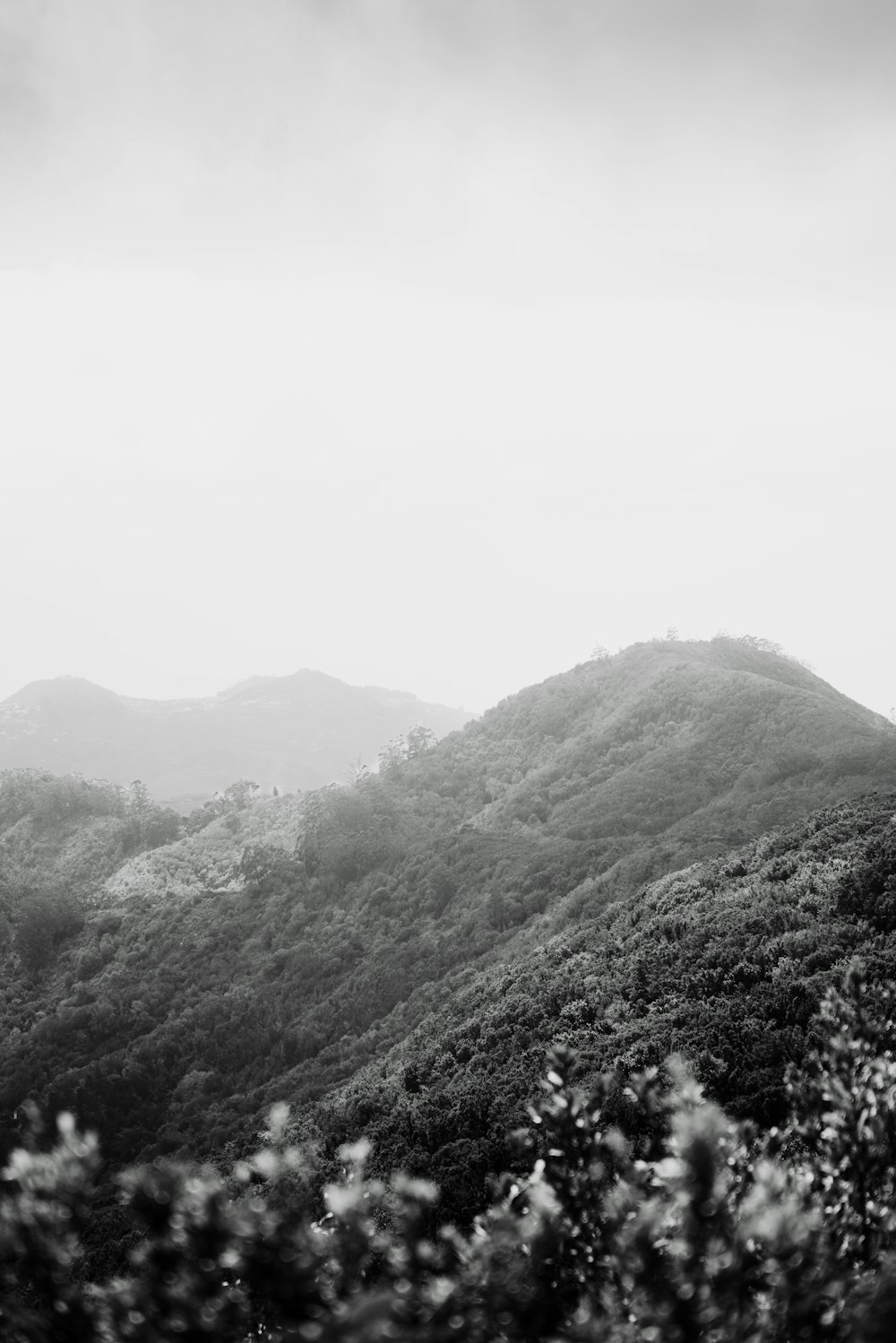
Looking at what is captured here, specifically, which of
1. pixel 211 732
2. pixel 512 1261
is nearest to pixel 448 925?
pixel 512 1261

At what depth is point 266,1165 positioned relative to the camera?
5.51 meters

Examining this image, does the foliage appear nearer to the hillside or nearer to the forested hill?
the forested hill

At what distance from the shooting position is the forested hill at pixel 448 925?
1524cm

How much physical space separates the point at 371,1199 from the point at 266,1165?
4.20 feet

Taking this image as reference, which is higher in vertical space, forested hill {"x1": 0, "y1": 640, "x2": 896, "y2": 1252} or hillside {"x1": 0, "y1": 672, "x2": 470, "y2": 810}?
hillside {"x1": 0, "y1": 672, "x2": 470, "y2": 810}

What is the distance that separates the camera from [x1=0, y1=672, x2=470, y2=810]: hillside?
115000 millimetres

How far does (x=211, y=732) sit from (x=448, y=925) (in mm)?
117525

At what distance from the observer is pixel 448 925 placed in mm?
28984

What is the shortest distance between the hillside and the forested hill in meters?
61.7

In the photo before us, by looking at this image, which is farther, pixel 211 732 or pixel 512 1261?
pixel 211 732

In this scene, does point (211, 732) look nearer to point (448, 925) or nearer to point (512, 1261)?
point (448, 925)

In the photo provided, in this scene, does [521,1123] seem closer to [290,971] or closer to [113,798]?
[290,971]

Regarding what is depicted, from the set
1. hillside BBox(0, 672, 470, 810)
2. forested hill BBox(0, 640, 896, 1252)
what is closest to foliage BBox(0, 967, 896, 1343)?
forested hill BBox(0, 640, 896, 1252)

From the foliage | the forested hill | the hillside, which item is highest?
the hillside
